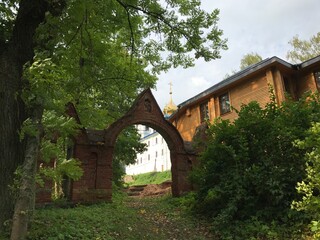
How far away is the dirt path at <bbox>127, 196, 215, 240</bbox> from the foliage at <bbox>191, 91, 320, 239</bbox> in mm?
555

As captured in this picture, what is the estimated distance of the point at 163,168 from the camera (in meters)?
55.9

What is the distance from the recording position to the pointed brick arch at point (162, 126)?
530 inches

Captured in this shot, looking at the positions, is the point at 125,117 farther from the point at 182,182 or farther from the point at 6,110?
the point at 6,110

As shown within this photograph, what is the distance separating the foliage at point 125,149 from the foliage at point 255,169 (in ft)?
27.8

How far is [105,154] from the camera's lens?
1220 centimetres

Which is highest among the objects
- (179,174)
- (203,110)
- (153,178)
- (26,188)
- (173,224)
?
(203,110)

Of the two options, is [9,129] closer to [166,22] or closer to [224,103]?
[166,22]

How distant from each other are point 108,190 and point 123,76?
532 centimetres

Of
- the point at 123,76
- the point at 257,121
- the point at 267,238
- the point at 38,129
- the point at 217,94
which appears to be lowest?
the point at 267,238

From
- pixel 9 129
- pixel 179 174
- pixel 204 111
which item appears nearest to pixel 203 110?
pixel 204 111

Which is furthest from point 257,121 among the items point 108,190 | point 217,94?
point 217,94

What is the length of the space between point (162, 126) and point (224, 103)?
26.7 feet

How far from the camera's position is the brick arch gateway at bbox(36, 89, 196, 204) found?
36.7 ft

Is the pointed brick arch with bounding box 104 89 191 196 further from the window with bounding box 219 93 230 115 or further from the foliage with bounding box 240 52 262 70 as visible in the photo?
the foliage with bounding box 240 52 262 70
